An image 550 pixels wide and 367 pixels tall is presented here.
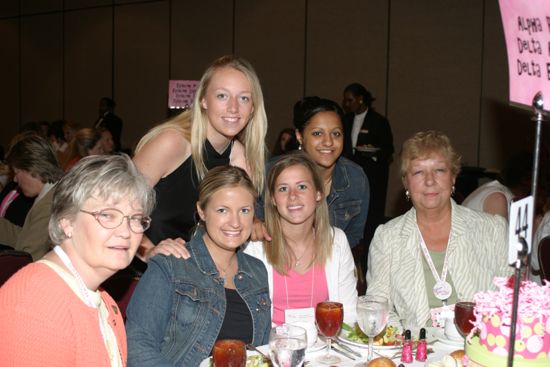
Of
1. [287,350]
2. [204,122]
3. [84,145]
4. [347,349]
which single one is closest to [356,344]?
[347,349]

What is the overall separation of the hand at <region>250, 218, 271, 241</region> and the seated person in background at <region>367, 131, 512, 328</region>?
56cm

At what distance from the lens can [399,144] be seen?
836 centimetres

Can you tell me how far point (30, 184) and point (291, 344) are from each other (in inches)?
117

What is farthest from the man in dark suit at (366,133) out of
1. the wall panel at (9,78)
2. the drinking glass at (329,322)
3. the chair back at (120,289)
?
the wall panel at (9,78)

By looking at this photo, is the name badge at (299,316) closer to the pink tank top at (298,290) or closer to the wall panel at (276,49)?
the pink tank top at (298,290)

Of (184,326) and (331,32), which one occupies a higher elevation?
(331,32)

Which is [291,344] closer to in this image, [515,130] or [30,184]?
[30,184]

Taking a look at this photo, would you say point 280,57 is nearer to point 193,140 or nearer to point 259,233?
point 193,140

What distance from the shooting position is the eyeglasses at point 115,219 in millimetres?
1691

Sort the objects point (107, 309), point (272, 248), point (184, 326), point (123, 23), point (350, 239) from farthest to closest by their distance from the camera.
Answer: point (123, 23) < point (350, 239) < point (272, 248) < point (184, 326) < point (107, 309)

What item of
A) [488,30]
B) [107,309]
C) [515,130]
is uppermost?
[488,30]

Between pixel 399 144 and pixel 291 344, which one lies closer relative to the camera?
pixel 291 344

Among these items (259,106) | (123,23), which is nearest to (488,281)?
(259,106)

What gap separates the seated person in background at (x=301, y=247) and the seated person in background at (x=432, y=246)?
20cm
